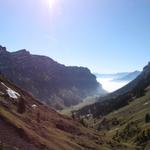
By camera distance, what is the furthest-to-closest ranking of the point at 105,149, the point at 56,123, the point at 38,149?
the point at 56,123
the point at 105,149
the point at 38,149

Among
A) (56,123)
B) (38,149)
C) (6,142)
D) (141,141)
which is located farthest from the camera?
(141,141)

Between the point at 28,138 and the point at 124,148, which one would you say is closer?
the point at 28,138

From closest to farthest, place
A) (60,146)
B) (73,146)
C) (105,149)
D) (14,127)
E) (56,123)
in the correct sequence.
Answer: (14,127)
(60,146)
(73,146)
(105,149)
(56,123)

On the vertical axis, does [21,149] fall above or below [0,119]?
below

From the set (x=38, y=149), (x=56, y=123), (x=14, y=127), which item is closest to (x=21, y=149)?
(x=38, y=149)

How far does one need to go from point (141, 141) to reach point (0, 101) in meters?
98.0

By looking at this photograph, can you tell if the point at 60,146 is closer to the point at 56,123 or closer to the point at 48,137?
the point at 48,137

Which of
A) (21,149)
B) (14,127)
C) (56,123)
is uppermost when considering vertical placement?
(56,123)

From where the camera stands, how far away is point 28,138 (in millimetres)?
84000

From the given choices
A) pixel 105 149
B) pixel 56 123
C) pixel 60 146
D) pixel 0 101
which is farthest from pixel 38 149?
pixel 56 123

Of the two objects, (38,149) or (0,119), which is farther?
(0,119)

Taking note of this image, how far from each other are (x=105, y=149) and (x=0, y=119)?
2198 inches

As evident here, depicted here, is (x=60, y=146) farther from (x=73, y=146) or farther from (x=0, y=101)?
(x=0, y=101)

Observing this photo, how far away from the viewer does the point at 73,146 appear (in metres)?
107
